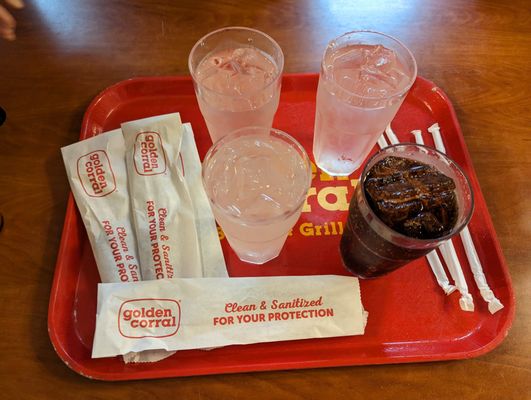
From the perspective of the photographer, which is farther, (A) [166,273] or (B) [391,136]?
(B) [391,136]

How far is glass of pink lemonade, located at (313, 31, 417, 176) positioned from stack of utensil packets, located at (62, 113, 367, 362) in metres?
0.38

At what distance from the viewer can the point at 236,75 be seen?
1063mm

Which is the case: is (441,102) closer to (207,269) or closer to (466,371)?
(466,371)

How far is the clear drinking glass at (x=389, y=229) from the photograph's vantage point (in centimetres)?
80

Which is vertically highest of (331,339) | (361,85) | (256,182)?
(361,85)

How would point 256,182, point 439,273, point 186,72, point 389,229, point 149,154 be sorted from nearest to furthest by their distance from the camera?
point 389,229 < point 256,182 < point 439,273 < point 149,154 < point 186,72

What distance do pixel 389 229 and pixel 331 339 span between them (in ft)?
1.11

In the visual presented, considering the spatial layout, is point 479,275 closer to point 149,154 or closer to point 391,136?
point 391,136

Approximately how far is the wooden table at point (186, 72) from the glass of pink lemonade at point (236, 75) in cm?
34

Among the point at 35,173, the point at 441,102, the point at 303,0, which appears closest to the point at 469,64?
the point at 441,102

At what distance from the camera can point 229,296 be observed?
38.0 inches

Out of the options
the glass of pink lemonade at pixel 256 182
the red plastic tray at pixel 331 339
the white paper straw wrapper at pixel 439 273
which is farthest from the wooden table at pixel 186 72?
the glass of pink lemonade at pixel 256 182

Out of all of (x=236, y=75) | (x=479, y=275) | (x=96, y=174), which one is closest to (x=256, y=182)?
(x=236, y=75)

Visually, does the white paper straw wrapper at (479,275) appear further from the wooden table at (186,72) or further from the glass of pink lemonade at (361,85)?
the glass of pink lemonade at (361,85)
